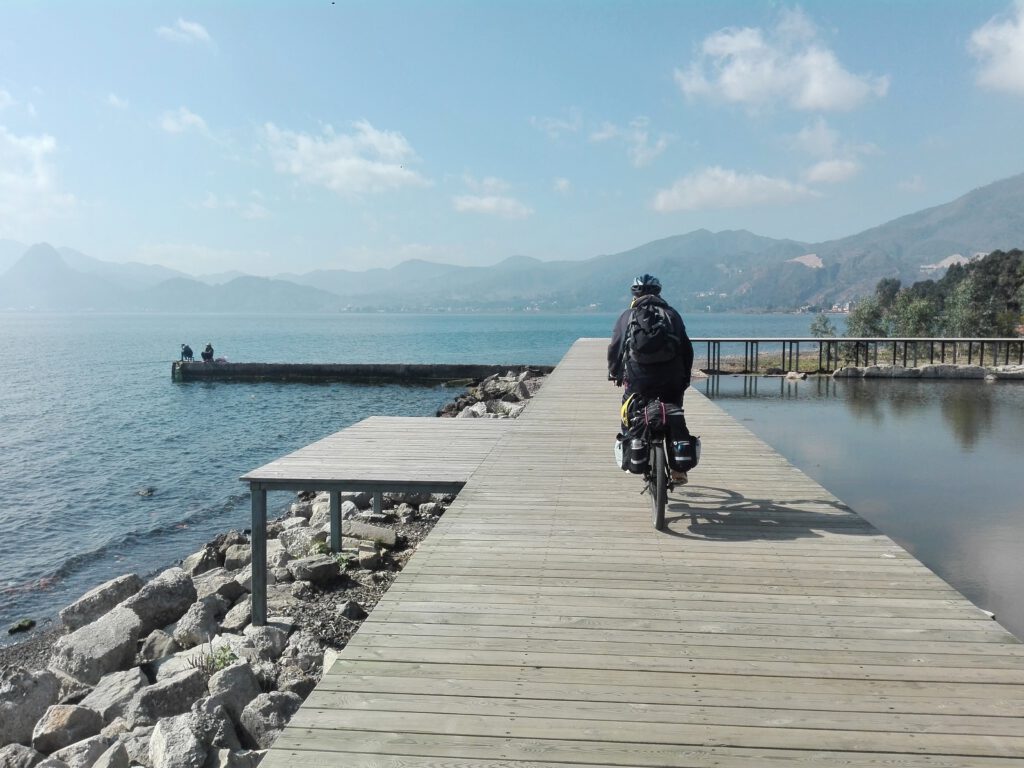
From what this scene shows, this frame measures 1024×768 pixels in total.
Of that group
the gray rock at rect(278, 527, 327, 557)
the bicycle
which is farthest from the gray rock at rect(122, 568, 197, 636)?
the bicycle

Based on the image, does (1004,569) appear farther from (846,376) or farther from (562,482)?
(846,376)

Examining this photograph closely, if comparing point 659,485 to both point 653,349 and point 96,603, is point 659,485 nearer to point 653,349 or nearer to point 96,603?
point 653,349

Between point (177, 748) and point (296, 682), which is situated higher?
point (177, 748)

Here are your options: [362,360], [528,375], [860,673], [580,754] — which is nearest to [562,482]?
[860,673]

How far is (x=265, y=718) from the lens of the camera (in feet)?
16.3

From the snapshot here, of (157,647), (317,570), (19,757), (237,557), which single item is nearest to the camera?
(19,757)

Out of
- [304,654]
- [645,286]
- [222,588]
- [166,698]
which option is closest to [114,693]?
[166,698]

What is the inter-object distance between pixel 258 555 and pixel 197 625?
836 millimetres

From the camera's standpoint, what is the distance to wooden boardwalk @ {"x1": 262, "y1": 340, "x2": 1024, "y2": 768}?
2.92 metres

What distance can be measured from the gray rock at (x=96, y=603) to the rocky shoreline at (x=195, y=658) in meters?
0.02

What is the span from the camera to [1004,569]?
336 inches

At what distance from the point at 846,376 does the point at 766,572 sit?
28.3 m

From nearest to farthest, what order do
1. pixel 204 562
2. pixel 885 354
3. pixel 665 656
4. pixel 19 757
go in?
pixel 665 656 → pixel 19 757 → pixel 204 562 → pixel 885 354

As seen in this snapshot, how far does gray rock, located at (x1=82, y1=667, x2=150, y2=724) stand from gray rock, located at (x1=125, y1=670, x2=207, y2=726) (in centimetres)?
21
